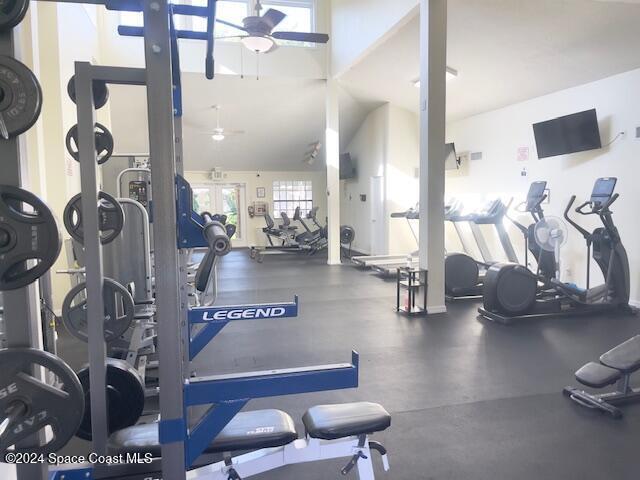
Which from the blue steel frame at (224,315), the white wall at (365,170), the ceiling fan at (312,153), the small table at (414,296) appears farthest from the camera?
the ceiling fan at (312,153)

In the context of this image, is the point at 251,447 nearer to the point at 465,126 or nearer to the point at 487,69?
the point at 487,69

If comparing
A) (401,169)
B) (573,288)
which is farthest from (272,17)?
(401,169)

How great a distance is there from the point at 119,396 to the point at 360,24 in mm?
6951

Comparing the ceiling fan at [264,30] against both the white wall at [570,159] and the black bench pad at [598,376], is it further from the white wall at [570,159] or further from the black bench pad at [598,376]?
the white wall at [570,159]

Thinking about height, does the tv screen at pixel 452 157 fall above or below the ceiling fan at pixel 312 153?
below

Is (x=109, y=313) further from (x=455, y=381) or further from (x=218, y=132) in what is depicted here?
(x=218, y=132)

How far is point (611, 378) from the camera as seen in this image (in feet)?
8.54

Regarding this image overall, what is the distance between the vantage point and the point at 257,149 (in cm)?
1129

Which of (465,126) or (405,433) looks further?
(465,126)

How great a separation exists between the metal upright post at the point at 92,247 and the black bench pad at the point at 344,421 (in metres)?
0.82

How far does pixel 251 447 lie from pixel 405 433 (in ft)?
3.58

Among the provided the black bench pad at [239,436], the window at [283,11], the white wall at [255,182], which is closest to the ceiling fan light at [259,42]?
the window at [283,11]

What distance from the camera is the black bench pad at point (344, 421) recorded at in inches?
64.9

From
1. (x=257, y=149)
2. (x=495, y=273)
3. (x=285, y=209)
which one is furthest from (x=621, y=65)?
(x=285, y=209)
